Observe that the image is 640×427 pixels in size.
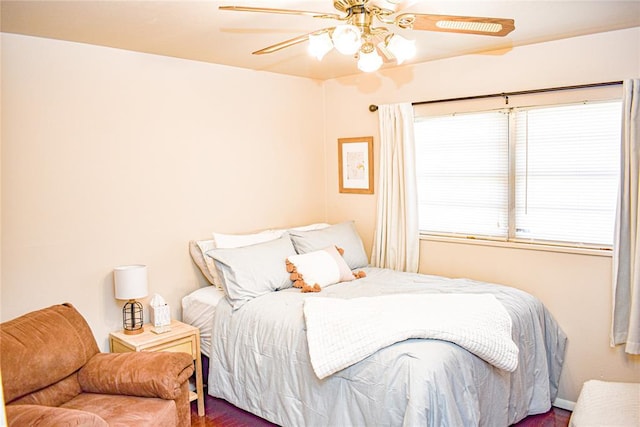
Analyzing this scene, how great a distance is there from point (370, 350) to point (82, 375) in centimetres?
149

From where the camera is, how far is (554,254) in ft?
11.1

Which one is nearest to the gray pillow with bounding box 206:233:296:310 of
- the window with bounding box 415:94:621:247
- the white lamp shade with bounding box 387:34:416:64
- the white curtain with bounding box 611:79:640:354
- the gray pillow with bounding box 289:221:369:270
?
the gray pillow with bounding box 289:221:369:270


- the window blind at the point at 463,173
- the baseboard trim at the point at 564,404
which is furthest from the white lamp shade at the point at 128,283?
the baseboard trim at the point at 564,404

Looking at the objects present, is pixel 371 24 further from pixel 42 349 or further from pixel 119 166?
pixel 42 349

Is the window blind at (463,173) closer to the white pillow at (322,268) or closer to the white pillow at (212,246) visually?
the white pillow at (322,268)

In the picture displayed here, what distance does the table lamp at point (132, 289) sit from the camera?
Result: 3061 millimetres

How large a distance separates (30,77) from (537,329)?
342 centimetres

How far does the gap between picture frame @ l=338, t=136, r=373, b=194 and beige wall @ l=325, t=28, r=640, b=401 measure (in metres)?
0.50

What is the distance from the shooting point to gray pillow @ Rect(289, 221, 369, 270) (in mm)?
3832

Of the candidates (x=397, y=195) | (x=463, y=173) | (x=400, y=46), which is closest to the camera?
(x=400, y=46)

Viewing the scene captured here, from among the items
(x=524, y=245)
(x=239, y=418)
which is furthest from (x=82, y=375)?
(x=524, y=245)

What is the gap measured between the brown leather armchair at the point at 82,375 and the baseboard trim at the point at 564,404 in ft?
8.04

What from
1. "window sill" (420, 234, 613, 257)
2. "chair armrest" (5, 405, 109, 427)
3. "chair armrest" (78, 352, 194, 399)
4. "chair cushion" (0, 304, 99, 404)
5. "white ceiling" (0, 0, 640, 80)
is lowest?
"chair armrest" (78, 352, 194, 399)

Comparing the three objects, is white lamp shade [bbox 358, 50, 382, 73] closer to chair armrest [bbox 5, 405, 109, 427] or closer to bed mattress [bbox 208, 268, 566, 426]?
bed mattress [bbox 208, 268, 566, 426]
